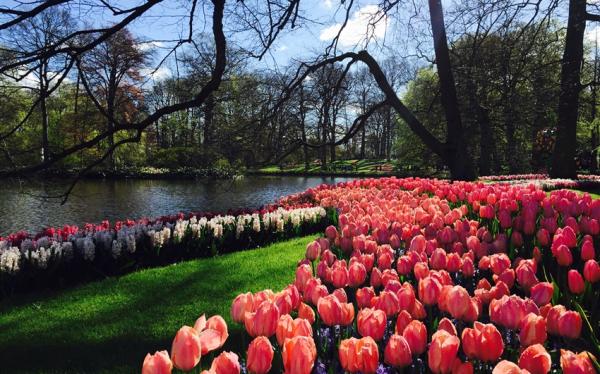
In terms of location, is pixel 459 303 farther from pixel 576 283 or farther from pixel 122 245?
pixel 122 245

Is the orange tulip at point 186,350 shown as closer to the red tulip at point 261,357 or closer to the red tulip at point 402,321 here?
the red tulip at point 261,357

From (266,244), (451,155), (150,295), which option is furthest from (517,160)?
(150,295)

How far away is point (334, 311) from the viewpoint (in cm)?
162

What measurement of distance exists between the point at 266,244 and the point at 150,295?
277 cm

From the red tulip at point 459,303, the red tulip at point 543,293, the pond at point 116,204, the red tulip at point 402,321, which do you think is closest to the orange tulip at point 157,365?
the red tulip at point 402,321

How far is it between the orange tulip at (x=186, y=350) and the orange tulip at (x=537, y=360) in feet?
2.81

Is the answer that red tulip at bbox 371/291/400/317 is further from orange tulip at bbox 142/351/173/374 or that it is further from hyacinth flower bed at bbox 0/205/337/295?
hyacinth flower bed at bbox 0/205/337/295

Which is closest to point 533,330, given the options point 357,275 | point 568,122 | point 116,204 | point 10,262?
point 357,275

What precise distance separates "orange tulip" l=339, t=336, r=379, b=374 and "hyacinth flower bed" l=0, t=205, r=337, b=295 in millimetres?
4819

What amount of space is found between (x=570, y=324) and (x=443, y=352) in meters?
0.55

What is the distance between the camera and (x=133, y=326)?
12.4 ft

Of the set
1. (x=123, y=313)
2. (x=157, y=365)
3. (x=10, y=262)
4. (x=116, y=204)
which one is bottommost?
(x=116, y=204)

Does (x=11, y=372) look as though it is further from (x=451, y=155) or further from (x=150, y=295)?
(x=451, y=155)

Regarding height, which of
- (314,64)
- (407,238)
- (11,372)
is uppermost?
(314,64)
